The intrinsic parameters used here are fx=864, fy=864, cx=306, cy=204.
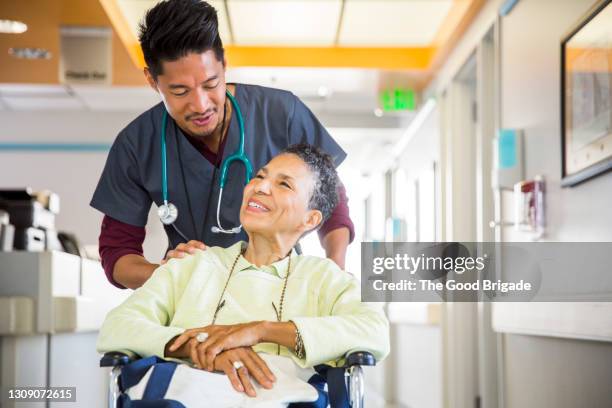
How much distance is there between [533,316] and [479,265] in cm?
37

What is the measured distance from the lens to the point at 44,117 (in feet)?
22.1

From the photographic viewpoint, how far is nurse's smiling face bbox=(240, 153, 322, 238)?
1.85 meters

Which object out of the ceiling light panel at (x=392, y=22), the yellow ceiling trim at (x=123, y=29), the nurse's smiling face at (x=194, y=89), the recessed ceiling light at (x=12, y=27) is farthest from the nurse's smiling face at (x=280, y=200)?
the recessed ceiling light at (x=12, y=27)

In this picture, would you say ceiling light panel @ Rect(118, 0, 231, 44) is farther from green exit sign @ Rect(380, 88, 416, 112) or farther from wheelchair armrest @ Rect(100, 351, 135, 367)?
wheelchair armrest @ Rect(100, 351, 135, 367)

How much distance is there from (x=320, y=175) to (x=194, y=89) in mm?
347

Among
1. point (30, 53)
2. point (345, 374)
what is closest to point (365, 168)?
point (30, 53)

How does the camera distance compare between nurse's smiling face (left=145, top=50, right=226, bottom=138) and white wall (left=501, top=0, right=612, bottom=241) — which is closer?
nurse's smiling face (left=145, top=50, right=226, bottom=138)

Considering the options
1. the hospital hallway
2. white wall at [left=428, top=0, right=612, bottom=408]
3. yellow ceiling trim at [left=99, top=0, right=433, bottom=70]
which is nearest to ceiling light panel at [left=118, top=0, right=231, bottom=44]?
the hospital hallway

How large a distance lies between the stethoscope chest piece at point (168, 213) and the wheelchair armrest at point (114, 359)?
20.6 inches

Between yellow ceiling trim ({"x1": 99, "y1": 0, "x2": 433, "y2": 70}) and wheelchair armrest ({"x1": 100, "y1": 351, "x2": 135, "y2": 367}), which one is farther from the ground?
yellow ceiling trim ({"x1": 99, "y1": 0, "x2": 433, "y2": 70})

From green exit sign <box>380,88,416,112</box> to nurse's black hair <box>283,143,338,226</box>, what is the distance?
4.15 meters

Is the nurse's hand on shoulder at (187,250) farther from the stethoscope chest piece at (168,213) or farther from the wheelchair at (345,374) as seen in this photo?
the wheelchair at (345,374)

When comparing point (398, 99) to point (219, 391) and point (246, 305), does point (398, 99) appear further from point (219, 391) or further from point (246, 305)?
point (219, 391)

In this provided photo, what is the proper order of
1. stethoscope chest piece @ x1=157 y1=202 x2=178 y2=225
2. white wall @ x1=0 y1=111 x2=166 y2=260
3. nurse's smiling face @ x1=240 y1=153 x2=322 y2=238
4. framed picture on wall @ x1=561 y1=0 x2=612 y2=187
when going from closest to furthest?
1. nurse's smiling face @ x1=240 y1=153 x2=322 y2=238
2. stethoscope chest piece @ x1=157 y1=202 x2=178 y2=225
3. framed picture on wall @ x1=561 y1=0 x2=612 y2=187
4. white wall @ x1=0 y1=111 x2=166 y2=260
